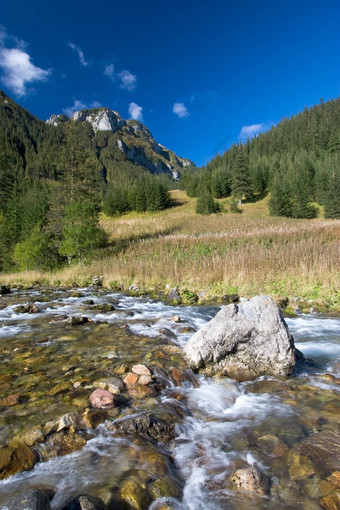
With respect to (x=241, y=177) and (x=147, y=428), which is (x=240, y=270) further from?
(x=241, y=177)

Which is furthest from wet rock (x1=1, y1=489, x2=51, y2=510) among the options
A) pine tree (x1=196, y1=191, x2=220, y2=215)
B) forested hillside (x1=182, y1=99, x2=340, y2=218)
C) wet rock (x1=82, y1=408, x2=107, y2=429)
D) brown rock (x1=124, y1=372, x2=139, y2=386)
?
forested hillside (x1=182, y1=99, x2=340, y2=218)

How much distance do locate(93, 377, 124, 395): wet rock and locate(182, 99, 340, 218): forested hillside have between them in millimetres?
51961

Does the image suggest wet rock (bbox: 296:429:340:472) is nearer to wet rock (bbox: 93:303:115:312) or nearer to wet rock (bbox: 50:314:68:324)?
wet rock (bbox: 50:314:68:324)

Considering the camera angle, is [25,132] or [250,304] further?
[25,132]

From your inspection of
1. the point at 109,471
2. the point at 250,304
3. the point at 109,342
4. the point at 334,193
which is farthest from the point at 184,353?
the point at 334,193

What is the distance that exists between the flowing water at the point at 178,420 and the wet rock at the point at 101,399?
0.11 m

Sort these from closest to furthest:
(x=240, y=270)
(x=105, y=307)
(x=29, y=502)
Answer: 1. (x=29, y=502)
2. (x=105, y=307)
3. (x=240, y=270)

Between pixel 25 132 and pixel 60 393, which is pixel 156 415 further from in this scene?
pixel 25 132

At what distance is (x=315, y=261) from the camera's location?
9.70 meters

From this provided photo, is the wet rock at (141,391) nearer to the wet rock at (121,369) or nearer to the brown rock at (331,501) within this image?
the wet rock at (121,369)

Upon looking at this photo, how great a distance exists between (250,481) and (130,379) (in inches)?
78.3

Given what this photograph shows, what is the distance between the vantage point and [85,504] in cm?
180

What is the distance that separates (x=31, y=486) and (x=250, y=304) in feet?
11.4

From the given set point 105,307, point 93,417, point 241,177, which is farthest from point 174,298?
point 241,177
